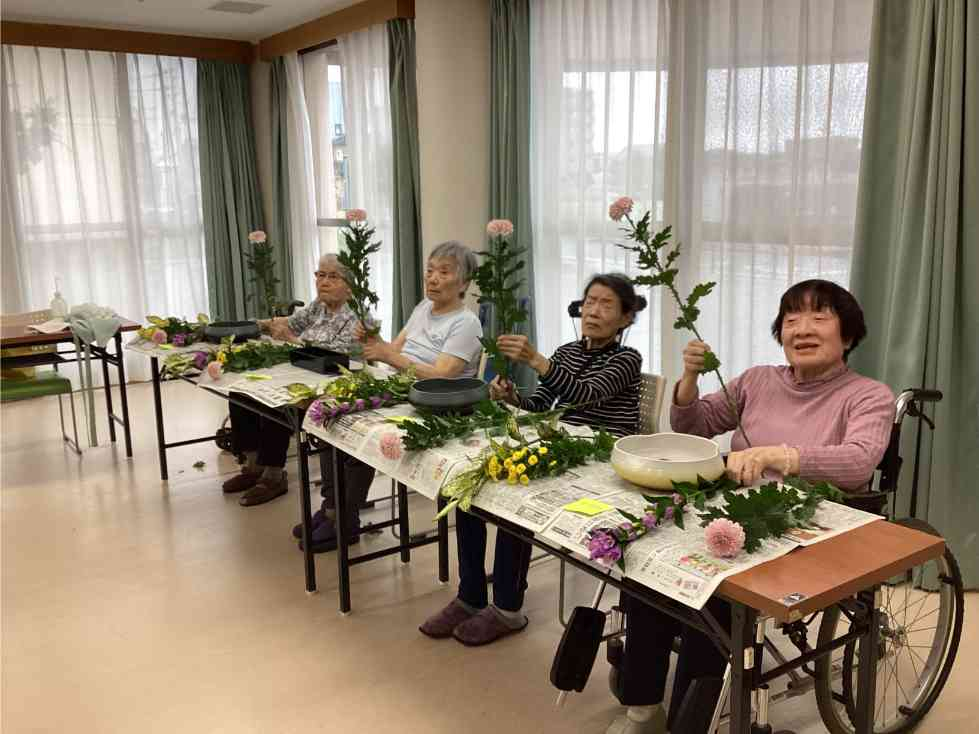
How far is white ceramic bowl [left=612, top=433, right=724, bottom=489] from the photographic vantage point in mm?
1877

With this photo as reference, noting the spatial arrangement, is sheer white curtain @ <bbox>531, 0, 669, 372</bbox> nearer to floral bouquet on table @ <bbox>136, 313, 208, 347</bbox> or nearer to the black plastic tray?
the black plastic tray

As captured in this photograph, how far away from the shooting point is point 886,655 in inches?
91.3

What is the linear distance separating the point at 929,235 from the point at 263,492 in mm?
2920

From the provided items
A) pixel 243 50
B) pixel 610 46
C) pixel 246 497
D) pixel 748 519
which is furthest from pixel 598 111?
pixel 243 50

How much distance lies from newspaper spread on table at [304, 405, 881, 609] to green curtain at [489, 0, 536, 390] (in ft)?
8.06

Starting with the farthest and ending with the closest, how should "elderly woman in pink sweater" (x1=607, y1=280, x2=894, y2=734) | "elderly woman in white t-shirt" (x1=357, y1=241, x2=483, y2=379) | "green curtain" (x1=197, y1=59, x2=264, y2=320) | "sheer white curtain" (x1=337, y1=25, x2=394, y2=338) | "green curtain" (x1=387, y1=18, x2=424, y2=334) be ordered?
"green curtain" (x1=197, y1=59, x2=264, y2=320)
"sheer white curtain" (x1=337, y1=25, x2=394, y2=338)
"green curtain" (x1=387, y1=18, x2=424, y2=334)
"elderly woman in white t-shirt" (x1=357, y1=241, x2=483, y2=379)
"elderly woman in pink sweater" (x1=607, y1=280, x2=894, y2=734)

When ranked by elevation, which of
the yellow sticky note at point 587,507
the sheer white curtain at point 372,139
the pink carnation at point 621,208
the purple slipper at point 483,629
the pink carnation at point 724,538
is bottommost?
the purple slipper at point 483,629

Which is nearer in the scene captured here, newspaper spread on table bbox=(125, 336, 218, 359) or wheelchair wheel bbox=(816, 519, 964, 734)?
wheelchair wheel bbox=(816, 519, 964, 734)

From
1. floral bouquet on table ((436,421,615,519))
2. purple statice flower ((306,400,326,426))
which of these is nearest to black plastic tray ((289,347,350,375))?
purple statice flower ((306,400,326,426))

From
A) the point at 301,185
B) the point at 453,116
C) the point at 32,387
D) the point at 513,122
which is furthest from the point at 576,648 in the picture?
the point at 301,185

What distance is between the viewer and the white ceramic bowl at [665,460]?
73.9 inches

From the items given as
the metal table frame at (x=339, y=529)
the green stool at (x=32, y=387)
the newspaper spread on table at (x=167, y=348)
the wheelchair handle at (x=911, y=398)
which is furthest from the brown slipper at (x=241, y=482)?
the wheelchair handle at (x=911, y=398)

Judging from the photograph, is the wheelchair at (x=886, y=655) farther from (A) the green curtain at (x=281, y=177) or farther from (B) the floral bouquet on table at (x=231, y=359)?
(A) the green curtain at (x=281, y=177)

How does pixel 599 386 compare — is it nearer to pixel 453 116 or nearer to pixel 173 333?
pixel 173 333
